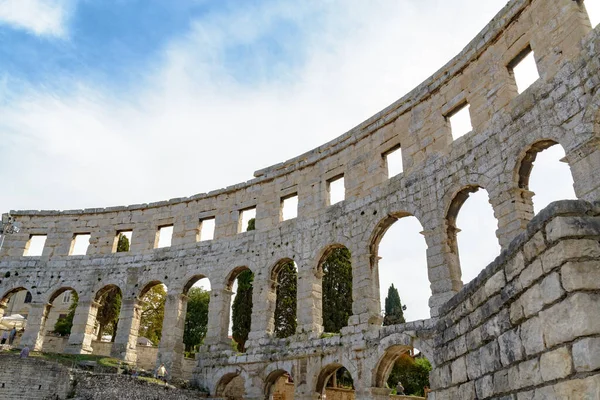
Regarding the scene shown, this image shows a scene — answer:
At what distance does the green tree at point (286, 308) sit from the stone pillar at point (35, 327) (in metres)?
10.8

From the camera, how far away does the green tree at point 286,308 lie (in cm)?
2456

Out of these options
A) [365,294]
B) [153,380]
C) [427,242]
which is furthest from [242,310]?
[427,242]

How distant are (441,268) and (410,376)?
1370cm

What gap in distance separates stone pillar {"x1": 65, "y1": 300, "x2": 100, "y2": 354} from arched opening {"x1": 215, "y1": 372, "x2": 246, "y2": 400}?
6485mm

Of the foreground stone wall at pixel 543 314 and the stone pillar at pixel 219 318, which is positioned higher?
the stone pillar at pixel 219 318

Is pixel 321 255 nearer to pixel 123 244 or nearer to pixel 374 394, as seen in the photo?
pixel 374 394

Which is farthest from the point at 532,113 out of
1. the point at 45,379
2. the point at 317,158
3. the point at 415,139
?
the point at 45,379

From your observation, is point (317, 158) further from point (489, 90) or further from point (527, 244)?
point (527, 244)

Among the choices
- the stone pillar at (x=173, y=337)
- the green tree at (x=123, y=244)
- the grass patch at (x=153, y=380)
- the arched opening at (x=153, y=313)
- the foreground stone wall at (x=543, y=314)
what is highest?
the green tree at (x=123, y=244)

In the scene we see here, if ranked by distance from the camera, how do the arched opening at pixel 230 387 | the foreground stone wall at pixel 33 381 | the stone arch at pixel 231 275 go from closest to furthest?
the foreground stone wall at pixel 33 381, the arched opening at pixel 230 387, the stone arch at pixel 231 275

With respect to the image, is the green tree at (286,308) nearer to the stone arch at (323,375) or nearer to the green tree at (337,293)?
the green tree at (337,293)

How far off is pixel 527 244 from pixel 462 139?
33.6 ft

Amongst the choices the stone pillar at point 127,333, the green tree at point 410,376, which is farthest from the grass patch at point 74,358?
the green tree at point 410,376

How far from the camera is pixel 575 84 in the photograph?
10.0 metres
